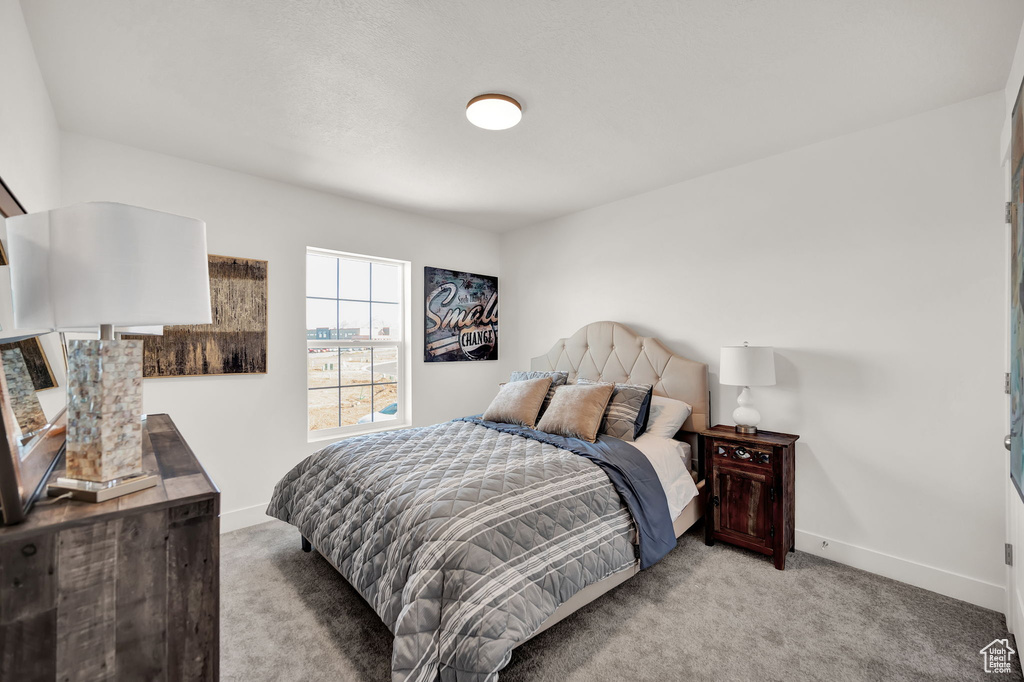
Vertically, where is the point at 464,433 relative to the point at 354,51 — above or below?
below

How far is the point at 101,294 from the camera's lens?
3.07 feet

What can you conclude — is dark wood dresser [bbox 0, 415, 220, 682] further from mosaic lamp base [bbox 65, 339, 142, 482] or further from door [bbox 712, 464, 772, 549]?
door [bbox 712, 464, 772, 549]

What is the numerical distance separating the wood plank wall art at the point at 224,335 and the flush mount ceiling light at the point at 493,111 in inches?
79.4

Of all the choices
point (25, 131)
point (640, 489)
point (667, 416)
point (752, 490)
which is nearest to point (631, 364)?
point (667, 416)

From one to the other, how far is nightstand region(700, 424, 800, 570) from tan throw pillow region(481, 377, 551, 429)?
1.16m

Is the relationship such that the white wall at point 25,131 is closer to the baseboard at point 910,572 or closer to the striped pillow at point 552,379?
the striped pillow at point 552,379

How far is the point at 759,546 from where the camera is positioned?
264cm

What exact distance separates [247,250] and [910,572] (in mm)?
4631

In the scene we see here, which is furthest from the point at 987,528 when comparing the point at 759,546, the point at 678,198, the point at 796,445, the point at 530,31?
the point at 530,31

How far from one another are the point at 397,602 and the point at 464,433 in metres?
1.35

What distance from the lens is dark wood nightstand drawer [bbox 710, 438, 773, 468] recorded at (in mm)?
2627

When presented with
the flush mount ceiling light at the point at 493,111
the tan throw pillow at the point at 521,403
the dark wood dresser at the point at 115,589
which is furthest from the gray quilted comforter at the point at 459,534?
the flush mount ceiling light at the point at 493,111

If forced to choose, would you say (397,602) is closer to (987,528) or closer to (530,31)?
(530,31)

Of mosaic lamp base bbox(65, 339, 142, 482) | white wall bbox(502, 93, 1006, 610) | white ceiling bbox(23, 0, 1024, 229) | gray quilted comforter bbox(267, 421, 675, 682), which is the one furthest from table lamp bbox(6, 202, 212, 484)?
white wall bbox(502, 93, 1006, 610)
